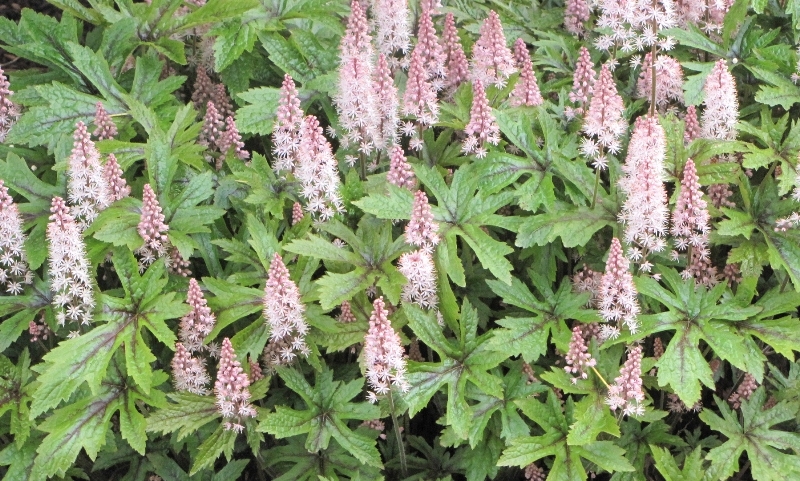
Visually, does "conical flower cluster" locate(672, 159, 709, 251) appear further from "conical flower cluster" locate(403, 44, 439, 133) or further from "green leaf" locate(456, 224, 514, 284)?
"conical flower cluster" locate(403, 44, 439, 133)

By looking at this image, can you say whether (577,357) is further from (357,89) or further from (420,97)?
(357,89)

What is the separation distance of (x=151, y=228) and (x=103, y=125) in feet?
2.67

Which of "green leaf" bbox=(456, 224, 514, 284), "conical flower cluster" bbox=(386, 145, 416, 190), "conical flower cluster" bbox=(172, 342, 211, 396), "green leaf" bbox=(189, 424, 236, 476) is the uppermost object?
"conical flower cluster" bbox=(386, 145, 416, 190)

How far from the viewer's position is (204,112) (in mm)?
4707

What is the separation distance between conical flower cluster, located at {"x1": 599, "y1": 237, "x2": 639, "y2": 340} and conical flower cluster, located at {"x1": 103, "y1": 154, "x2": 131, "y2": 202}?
207 centimetres

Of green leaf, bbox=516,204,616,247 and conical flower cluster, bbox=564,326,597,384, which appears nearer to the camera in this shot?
conical flower cluster, bbox=564,326,597,384

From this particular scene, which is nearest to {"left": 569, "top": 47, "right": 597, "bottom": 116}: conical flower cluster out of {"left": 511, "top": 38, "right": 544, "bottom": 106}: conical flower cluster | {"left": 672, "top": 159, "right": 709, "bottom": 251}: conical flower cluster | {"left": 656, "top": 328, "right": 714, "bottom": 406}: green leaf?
{"left": 511, "top": 38, "right": 544, "bottom": 106}: conical flower cluster

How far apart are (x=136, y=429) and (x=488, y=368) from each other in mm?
1380

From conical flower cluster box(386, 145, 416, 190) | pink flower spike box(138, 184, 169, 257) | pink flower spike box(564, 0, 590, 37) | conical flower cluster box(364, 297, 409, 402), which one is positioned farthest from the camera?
pink flower spike box(564, 0, 590, 37)

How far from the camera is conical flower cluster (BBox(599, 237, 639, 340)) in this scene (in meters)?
3.13

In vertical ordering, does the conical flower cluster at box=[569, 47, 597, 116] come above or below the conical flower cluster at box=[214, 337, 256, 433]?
above

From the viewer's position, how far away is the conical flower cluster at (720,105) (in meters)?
3.70

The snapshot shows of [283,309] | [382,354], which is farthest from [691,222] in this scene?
[283,309]

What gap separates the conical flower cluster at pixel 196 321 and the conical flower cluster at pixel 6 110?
1.64 m
